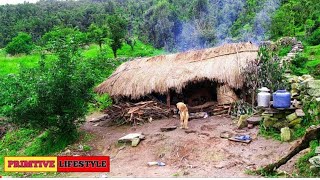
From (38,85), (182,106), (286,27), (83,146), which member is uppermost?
(286,27)

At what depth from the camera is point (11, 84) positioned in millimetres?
10195

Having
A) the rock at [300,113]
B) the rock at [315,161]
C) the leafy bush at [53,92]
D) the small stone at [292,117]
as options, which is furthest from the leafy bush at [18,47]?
the rock at [315,161]

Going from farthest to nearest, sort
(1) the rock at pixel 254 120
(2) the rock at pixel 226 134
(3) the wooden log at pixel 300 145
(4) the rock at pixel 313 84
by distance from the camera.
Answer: (1) the rock at pixel 254 120 < (2) the rock at pixel 226 134 < (4) the rock at pixel 313 84 < (3) the wooden log at pixel 300 145

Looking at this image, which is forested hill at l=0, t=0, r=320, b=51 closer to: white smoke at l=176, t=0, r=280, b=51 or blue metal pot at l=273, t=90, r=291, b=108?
white smoke at l=176, t=0, r=280, b=51

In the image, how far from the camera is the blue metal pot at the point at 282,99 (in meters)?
7.75

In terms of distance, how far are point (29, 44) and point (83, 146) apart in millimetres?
25621

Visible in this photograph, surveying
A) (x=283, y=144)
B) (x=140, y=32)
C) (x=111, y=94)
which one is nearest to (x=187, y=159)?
(x=283, y=144)

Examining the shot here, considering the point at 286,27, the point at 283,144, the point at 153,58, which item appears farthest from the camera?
the point at 286,27

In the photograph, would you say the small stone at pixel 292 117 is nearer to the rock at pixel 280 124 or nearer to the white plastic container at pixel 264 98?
the rock at pixel 280 124

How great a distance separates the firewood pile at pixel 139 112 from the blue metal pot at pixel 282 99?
13.8 feet

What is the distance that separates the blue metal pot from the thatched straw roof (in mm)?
2705

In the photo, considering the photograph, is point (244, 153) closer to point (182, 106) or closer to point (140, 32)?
point (182, 106)

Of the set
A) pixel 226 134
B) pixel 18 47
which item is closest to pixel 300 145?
pixel 226 134

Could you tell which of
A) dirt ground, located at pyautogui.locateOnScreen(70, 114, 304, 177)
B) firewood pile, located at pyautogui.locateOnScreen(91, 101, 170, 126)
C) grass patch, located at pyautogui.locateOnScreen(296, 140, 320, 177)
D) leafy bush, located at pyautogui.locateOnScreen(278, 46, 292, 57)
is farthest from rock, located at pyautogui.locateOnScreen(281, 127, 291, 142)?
leafy bush, located at pyautogui.locateOnScreen(278, 46, 292, 57)
